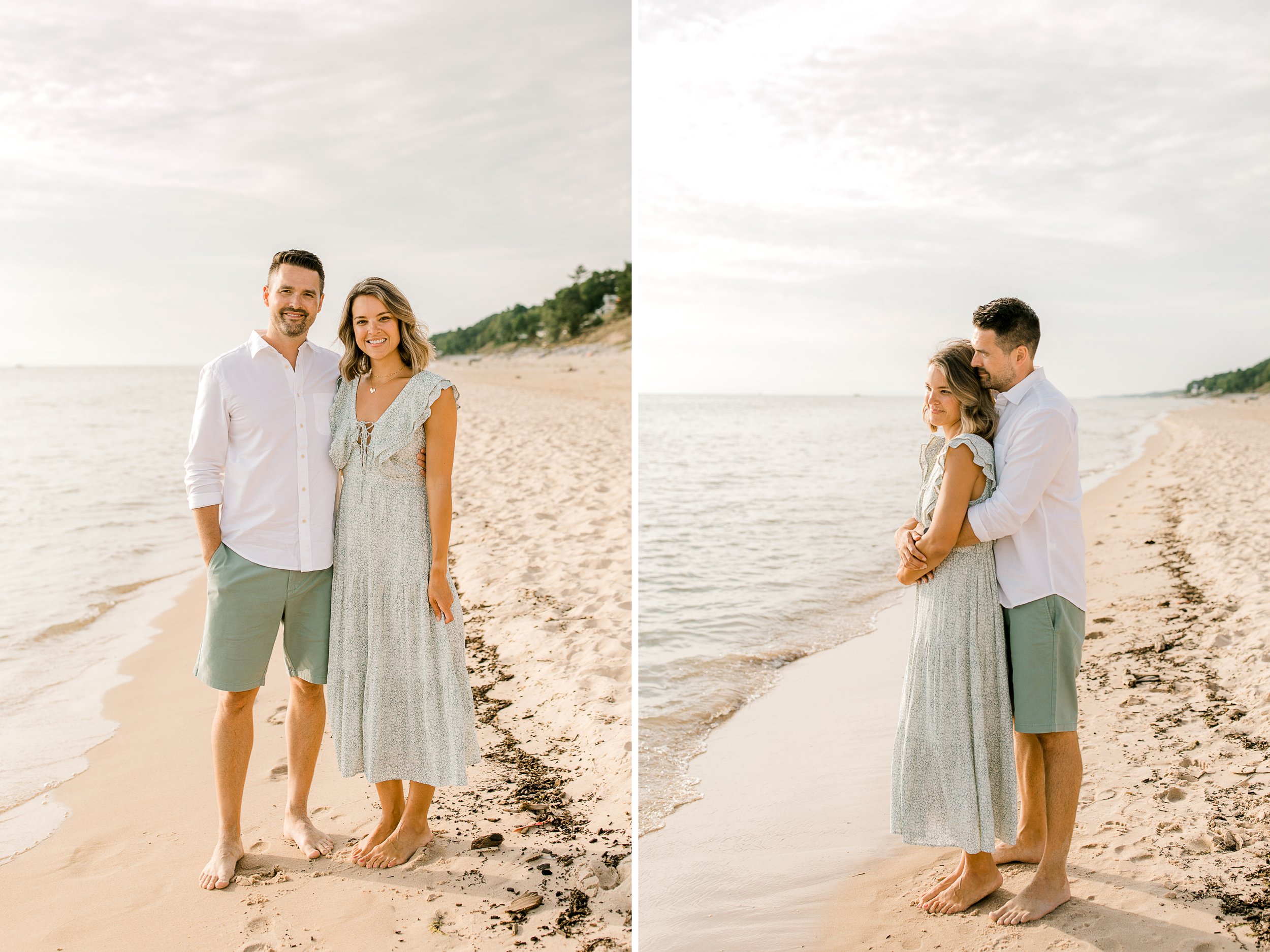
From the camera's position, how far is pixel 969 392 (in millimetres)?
2852

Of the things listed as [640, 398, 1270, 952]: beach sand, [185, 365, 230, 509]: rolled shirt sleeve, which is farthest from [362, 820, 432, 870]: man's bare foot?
[185, 365, 230, 509]: rolled shirt sleeve

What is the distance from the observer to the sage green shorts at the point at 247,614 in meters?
3.09

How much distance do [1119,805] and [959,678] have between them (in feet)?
4.40

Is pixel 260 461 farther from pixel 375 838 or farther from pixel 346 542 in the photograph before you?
pixel 375 838

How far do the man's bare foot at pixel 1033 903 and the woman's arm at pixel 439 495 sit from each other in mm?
2085

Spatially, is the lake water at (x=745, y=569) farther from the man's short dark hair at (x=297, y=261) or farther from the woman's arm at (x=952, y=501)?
the man's short dark hair at (x=297, y=261)

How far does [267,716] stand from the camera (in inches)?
182

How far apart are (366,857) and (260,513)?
4.20 ft

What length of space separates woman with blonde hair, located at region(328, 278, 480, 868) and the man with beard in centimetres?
10

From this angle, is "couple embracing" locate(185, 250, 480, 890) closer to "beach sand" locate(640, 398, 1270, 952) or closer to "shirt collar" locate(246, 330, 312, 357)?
"shirt collar" locate(246, 330, 312, 357)

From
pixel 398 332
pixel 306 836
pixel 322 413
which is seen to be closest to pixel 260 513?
pixel 322 413

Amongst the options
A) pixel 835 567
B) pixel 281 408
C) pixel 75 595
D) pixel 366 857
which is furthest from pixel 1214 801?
pixel 75 595

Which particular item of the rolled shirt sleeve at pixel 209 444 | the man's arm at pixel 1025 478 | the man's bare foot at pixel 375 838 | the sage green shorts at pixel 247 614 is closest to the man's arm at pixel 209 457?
the rolled shirt sleeve at pixel 209 444

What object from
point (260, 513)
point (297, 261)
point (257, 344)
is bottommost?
point (260, 513)
